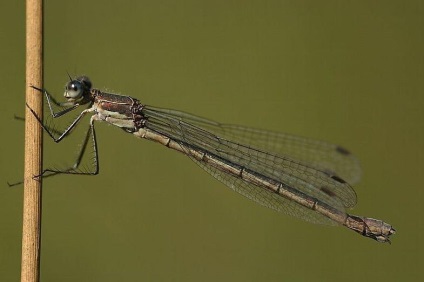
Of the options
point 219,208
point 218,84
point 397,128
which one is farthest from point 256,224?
→ point 397,128

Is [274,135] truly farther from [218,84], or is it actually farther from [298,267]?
[218,84]

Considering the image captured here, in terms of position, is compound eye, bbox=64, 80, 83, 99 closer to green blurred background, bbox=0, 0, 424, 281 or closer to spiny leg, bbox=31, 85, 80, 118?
spiny leg, bbox=31, 85, 80, 118

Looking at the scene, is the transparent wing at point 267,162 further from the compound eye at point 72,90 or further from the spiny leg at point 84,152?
the compound eye at point 72,90

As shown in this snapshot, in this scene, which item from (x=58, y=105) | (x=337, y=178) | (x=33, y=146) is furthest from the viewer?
(x=337, y=178)

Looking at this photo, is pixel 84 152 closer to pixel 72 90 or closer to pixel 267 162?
pixel 72 90

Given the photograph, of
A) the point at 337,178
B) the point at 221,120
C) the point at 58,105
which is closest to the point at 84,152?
the point at 58,105

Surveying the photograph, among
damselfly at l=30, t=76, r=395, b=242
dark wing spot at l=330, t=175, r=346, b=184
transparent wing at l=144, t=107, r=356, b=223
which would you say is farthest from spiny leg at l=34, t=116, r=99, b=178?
dark wing spot at l=330, t=175, r=346, b=184

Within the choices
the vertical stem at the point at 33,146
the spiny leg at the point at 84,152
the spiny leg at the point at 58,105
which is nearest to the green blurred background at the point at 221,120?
the spiny leg at the point at 84,152
